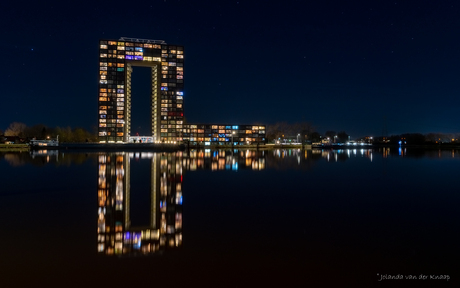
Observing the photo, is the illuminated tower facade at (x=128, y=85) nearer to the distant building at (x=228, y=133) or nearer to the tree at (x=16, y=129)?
the distant building at (x=228, y=133)

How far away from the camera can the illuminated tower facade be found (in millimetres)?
145875

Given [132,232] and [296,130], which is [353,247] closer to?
[132,232]

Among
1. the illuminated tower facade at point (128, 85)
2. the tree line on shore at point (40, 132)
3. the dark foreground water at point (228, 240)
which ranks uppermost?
the illuminated tower facade at point (128, 85)

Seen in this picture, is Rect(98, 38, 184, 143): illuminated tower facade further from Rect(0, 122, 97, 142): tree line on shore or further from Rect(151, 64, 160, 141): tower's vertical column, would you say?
Rect(0, 122, 97, 142): tree line on shore

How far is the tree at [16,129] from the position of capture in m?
149

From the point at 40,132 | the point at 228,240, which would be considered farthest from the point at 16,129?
the point at 228,240

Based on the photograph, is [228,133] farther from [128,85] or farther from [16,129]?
[16,129]

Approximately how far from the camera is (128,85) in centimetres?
15425

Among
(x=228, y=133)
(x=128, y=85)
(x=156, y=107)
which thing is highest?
(x=128, y=85)

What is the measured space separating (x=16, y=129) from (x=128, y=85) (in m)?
58.5

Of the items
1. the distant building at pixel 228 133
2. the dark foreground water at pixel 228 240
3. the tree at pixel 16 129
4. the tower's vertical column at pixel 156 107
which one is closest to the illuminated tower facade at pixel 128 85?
the tower's vertical column at pixel 156 107

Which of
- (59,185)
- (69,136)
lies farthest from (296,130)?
(59,185)

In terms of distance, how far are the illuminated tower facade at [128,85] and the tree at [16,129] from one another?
41.0 m

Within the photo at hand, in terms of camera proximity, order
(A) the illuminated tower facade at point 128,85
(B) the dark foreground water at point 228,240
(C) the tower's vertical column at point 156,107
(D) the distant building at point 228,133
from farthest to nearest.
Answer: (D) the distant building at point 228,133 → (C) the tower's vertical column at point 156,107 → (A) the illuminated tower facade at point 128,85 → (B) the dark foreground water at point 228,240
